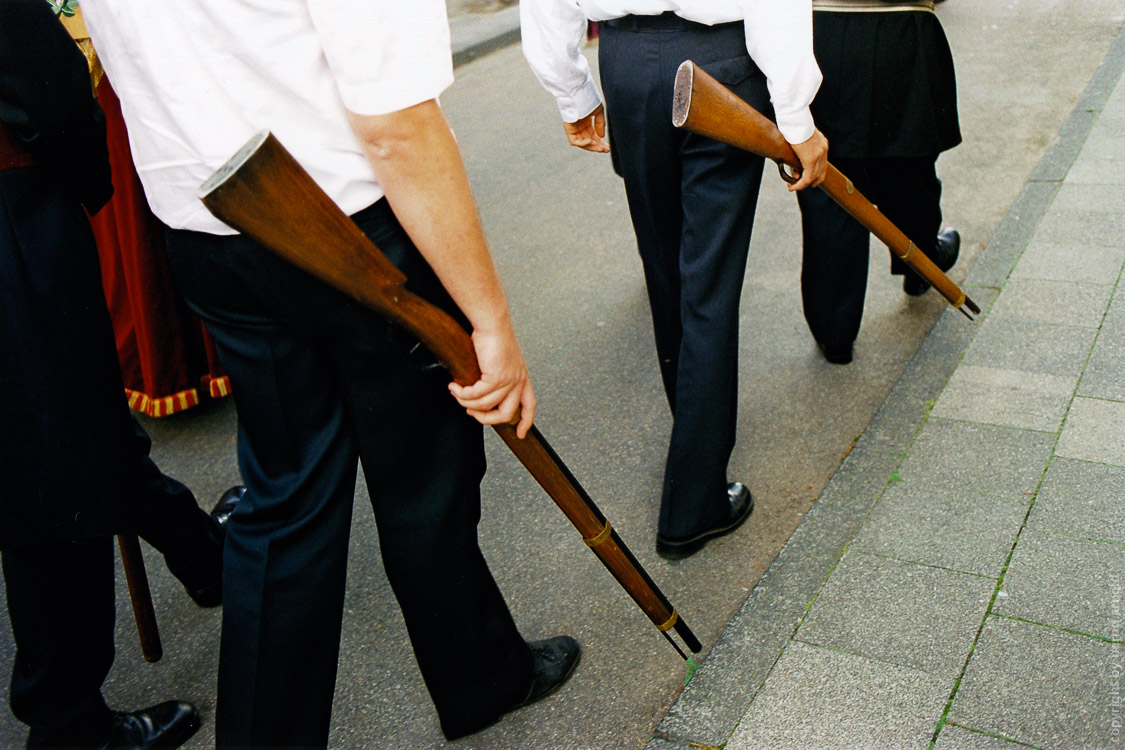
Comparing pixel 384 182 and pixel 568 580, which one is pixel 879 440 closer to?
pixel 568 580

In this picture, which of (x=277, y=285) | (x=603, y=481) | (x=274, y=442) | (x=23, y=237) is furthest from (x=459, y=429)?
(x=603, y=481)

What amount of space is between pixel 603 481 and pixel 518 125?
4070 millimetres

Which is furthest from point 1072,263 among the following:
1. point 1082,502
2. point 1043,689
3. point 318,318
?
point 318,318

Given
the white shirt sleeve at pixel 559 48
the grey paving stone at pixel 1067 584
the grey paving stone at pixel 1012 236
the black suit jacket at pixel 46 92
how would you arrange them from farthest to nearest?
the grey paving stone at pixel 1012 236, the white shirt sleeve at pixel 559 48, the grey paving stone at pixel 1067 584, the black suit jacket at pixel 46 92

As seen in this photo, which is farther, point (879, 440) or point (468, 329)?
point (879, 440)

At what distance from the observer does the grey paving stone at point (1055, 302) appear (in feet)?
10.7

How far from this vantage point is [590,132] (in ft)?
8.98

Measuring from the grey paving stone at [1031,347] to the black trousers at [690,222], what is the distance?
1.08 m

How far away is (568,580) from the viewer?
2.60 m

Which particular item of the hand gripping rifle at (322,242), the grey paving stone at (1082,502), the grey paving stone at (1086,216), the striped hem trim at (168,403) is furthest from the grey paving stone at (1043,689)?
the striped hem trim at (168,403)

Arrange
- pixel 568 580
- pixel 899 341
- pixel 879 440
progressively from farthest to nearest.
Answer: pixel 899 341
pixel 879 440
pixel 568 580

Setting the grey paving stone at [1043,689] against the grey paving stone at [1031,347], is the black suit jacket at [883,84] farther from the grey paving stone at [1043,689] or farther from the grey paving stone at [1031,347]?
the grey paving stone at [1043,689]

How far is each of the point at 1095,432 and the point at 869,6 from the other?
1293 millimetres

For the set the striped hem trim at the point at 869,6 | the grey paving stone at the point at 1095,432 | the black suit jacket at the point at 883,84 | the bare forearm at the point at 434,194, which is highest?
the bare forearm at the point at 434,194
